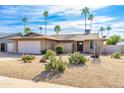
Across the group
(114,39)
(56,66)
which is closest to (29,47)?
(56,66)

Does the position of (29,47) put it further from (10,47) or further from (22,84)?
(22,84)

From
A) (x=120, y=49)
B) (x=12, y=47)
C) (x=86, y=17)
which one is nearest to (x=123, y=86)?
(x=120, y=49)

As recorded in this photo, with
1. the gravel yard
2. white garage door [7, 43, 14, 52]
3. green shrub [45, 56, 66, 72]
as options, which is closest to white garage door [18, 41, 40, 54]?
white garage door [7, 43, 14, 52]

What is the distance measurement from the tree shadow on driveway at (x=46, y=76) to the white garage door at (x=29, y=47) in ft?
53.8

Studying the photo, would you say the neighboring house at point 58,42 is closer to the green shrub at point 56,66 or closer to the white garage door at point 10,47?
the white garage door at point 10,47

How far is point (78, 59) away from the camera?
12.6m

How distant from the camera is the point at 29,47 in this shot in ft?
90.6

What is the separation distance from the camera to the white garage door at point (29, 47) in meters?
27.1
